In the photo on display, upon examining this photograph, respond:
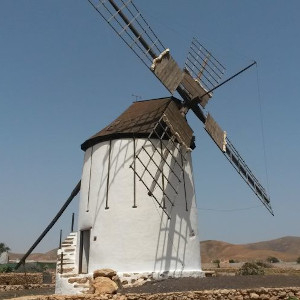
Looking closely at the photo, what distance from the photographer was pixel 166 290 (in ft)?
41.0

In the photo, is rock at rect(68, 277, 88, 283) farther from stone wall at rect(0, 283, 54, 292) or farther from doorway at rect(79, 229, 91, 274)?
stone wall at rect(0, 283, 54, 292)

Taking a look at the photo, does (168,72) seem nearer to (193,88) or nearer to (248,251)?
(193,88)

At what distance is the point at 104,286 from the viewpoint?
36.4ft

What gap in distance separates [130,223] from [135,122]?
4382mm

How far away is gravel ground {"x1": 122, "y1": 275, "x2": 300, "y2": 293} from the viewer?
1264cm

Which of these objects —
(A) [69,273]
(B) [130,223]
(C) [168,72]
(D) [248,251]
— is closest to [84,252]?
(A) [69,273]

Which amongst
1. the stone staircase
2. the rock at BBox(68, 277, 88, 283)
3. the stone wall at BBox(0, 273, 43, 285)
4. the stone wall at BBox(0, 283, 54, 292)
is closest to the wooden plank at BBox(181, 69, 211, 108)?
the stone staircase

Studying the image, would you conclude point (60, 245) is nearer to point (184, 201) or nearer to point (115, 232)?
point (115, 232)

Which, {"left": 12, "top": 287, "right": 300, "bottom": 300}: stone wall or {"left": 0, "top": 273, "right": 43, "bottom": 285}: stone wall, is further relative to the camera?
{"left": 0, "top": 273, "right": 43, "bottom": 285}: stone wall

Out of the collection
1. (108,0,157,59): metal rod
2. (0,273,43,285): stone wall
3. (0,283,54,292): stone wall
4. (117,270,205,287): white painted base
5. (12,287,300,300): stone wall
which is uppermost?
(108,0,157,59): metal rod

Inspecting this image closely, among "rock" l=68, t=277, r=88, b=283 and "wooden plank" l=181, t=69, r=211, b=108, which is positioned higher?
"wooden plank" l=181, t=69, r=211, b=108

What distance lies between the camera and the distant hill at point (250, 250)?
65.8 m

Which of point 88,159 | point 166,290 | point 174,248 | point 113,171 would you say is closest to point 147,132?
point 113,171

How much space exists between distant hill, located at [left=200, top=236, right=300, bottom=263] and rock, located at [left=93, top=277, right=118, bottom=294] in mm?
48525
